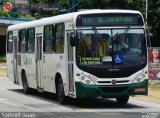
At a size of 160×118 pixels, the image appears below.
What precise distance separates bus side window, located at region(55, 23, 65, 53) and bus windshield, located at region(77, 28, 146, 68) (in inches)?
56.6

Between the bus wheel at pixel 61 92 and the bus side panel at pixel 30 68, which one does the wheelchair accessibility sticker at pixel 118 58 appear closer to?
the bus wheel at pixel 61 92

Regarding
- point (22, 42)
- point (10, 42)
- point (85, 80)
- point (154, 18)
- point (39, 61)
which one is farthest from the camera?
point (154, 18)

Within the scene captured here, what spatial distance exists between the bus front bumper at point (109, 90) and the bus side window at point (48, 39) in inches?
124

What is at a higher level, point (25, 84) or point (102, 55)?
point (102, 55)

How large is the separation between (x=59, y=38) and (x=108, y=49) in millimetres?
2322

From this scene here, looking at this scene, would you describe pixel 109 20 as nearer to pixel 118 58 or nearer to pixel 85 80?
pixel 118 58

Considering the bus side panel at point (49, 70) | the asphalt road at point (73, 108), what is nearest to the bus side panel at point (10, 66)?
the asphalt road at point (73, 108)

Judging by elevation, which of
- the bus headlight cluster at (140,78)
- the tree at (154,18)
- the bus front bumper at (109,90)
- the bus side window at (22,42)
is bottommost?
the tree at (154,18)

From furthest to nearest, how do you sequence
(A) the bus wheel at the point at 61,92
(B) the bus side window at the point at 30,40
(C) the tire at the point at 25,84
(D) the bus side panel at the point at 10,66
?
(D) the bus side panel at the point at 10,66 < (C) the tire at the point at 25,84 < (B) the bus side window at the point at 30,40 < (A) the bus wheel at the point at 61,92

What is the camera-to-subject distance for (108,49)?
17734 millimetres

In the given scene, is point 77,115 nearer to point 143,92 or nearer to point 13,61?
point 143,92

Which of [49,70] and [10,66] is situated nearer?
[49,70]

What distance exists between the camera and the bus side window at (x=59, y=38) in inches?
752

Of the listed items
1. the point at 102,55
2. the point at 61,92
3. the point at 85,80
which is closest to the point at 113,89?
the point at 85,80
